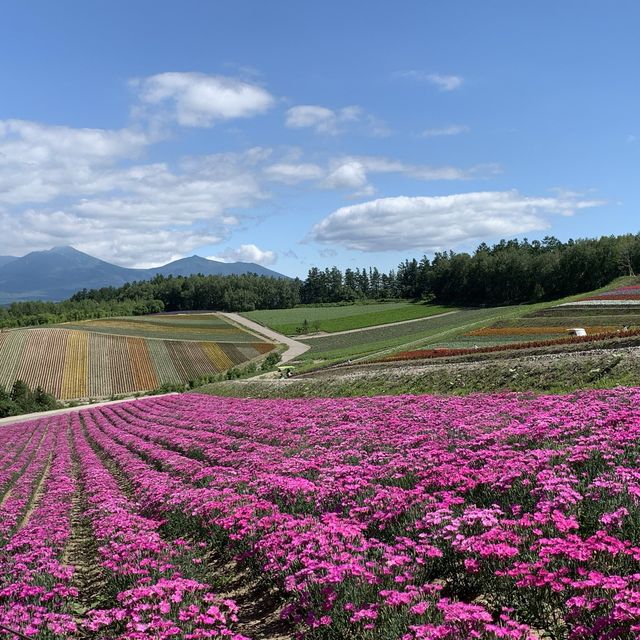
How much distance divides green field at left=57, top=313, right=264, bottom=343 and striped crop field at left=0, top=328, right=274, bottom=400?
7385 millimetres

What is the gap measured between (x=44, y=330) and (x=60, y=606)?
4235 inches

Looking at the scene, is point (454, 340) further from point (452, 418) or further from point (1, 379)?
point (1, 379)

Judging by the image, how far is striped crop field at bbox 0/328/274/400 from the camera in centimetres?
7200

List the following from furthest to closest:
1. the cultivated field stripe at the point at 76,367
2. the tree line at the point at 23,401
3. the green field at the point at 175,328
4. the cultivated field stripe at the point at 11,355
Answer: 1. the green field at the point at 175,328
2. the cultivated field stripe at the point at 11,355
3. the cultivated field stripe at the point at 76,367
4. the tree line at the point at 23,401

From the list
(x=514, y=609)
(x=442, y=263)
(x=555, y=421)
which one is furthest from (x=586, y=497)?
(x=442, y=263)

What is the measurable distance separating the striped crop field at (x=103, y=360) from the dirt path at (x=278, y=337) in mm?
5372

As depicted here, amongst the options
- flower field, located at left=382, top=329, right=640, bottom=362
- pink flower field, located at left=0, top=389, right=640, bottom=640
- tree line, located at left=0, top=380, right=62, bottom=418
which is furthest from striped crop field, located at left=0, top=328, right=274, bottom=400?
pink flower field, located at left=0, top=389, right=640, bottom=640

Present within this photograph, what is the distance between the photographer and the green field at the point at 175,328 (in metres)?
111

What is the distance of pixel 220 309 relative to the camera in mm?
190375

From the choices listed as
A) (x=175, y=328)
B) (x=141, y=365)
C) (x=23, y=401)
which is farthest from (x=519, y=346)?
(x=175, y=328)

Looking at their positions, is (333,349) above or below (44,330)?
below

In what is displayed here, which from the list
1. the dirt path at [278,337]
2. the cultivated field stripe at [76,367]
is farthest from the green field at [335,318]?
the cultivated field stripe at [76,367]

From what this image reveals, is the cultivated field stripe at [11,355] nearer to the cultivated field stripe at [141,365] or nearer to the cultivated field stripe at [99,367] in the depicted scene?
the cultivated field stripe at [99,367]

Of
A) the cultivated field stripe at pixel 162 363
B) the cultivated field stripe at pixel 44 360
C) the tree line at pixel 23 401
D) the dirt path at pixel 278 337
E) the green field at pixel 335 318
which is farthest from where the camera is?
the green field at pixel 335 318
